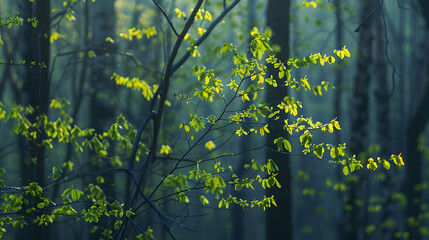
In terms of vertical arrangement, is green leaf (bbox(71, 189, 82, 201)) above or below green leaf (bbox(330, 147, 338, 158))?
below

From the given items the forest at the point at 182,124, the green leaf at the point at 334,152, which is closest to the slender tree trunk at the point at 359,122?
the forest at the point at 182,124

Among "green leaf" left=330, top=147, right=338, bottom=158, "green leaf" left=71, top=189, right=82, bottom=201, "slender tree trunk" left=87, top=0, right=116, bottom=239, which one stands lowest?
"green leaf" left=71, top=189, right=82, bottom=201

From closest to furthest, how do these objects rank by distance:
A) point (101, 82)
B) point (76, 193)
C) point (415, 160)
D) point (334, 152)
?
point (334, 152)
point (76, 193)
point (101, 82)
point (415, 160)

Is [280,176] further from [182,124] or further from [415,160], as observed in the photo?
[415,160]

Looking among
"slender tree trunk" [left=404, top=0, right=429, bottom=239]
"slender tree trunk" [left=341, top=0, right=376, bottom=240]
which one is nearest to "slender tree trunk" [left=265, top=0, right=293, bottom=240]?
"slender tree trunk" [left=341, top=0, right=376, bottom=240]

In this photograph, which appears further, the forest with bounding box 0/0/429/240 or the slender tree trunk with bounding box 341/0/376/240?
the slender tree trunk with bounding box 341/0/376/240

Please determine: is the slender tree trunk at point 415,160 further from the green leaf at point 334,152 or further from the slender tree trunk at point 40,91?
the slender tree trunk at point 40,91

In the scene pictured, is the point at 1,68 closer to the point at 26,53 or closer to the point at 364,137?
the point at 26,53

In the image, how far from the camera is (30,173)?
642cm

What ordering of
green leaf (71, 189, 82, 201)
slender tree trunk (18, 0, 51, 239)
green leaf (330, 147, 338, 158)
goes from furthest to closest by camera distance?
slender tree trunk (18, 0, 51, 239) → green leaf (71, 189, 82, 201) → green leaf (330, 147, 338, 158)

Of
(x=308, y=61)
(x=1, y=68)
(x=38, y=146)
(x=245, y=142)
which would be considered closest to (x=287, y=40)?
(x=308, y=61)

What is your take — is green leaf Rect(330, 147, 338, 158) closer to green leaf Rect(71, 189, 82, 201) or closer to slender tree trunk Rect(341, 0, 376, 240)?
green leaf Rect(71, 189, 82, 201)

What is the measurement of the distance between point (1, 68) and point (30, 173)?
7.65 metres

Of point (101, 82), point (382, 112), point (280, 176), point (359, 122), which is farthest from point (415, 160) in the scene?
point (101, 82)
